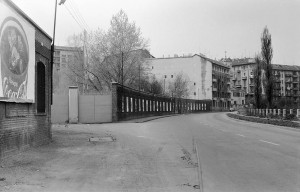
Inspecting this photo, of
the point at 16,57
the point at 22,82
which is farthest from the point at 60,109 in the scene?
the point at 16,57

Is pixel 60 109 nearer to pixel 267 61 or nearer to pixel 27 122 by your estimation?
pixel 267 61

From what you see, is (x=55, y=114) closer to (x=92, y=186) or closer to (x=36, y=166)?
(x=36, y=166)

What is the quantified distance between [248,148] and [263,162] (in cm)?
361

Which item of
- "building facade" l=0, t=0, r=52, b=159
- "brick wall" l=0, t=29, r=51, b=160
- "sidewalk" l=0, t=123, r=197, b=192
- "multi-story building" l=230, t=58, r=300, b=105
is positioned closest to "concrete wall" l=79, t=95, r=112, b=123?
"brick wall" l=0, t=29, r=51, b=160

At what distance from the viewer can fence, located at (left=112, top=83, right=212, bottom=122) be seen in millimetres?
40875

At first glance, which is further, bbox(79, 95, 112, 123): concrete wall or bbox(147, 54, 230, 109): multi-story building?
bbox(147, 54, 230, 109): multi-story building

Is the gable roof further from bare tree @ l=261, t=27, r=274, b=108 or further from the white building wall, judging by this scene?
the white building wall

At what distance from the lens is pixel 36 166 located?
1105cm

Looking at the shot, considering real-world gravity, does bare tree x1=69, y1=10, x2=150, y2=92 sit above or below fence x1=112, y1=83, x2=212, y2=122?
above

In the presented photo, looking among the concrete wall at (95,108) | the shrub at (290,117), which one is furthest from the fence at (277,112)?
the concrete wall at (95,108)

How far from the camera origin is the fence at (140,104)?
40.9 m

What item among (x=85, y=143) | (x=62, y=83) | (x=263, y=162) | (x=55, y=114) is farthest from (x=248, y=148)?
(x=62, y=83)

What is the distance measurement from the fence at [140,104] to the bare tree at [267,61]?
50.5ft

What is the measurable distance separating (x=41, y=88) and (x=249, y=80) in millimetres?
134297
